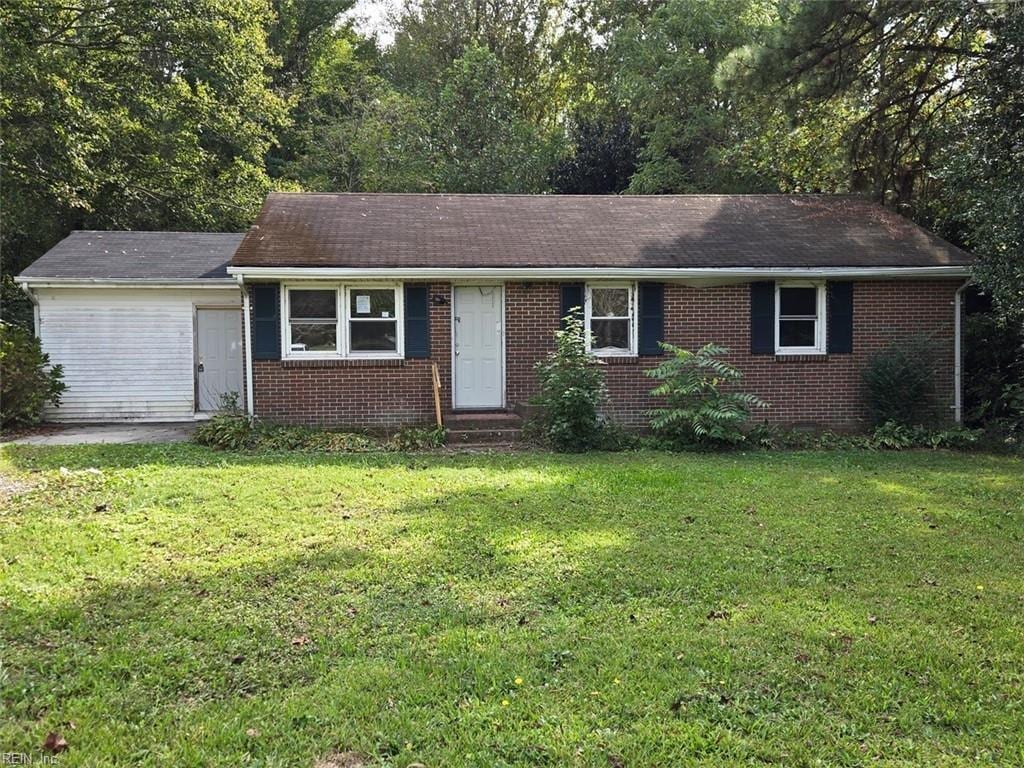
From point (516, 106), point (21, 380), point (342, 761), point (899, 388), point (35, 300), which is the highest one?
point (516, 106)

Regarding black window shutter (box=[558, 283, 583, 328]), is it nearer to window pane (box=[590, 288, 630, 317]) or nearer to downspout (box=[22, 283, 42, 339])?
window pane (box=[590, 288, 630, 317])

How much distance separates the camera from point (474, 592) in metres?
4.62

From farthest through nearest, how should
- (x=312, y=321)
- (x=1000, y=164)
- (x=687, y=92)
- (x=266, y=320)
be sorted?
(x=687, y=92), (x=312, y=321), (x=266, y=320), (x=1000, y=164)

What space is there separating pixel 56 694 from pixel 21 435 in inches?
390

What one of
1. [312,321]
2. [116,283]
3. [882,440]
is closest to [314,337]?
[312,321]

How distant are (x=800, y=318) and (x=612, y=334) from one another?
3224mm

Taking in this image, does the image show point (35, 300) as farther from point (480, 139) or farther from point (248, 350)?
point (480, 139)

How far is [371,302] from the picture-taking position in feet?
39.1

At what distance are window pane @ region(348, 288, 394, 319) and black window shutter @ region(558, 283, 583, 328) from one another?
2.82 meters

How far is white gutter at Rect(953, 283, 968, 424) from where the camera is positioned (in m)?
12.3

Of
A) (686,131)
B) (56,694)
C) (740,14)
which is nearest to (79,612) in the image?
(56,694)

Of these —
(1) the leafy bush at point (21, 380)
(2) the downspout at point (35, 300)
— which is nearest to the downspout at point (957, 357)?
(1) the leafy bush at point (21, 380)

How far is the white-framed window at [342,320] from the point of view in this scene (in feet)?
38.4

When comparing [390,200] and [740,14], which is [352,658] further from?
[740,14]
